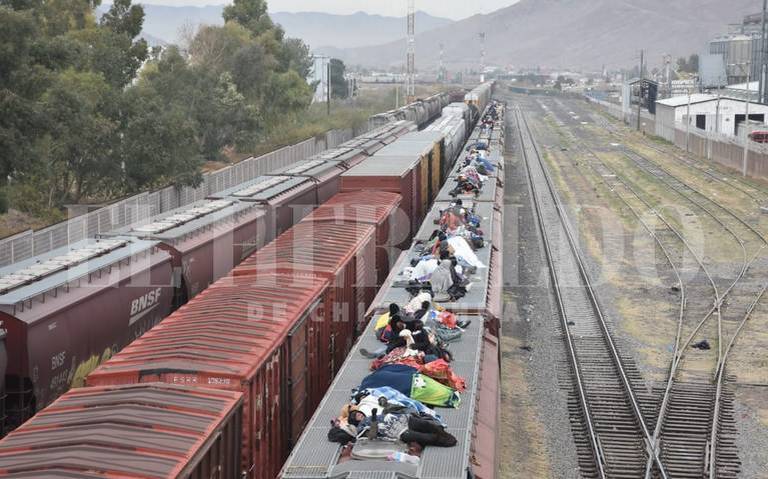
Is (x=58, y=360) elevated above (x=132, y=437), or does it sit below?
below

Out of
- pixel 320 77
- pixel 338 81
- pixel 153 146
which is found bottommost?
pixel 153 146

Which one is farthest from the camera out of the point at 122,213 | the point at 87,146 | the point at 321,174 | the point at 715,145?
the point at 715,145

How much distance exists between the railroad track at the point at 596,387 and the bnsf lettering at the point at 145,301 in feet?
26.2

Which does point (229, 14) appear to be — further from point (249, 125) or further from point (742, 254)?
point (742, 254)

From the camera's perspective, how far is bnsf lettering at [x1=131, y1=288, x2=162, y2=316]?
52.6 feet

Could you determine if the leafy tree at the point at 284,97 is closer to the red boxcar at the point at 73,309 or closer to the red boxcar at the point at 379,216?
the red boxcar at the point at 379,216

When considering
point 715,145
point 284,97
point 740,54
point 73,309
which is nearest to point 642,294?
point 73,309

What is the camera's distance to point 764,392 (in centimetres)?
1950

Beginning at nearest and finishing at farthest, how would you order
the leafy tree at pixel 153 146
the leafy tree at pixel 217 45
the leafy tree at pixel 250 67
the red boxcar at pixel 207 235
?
1. the red boxcar at pixel 207 235
2. the leafy tree at pixel 153 146
3. the leafy tree at pixel 250 67
4. the leafy tree at pixel 217 45

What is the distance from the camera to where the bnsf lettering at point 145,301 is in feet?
52.6

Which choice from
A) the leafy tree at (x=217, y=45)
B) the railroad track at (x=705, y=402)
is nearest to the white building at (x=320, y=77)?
the leafy tree at (x=217, y=45)

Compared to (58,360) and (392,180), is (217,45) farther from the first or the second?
(58,360)

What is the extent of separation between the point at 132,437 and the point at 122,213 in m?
23.1

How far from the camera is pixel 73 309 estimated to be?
1403 cm
